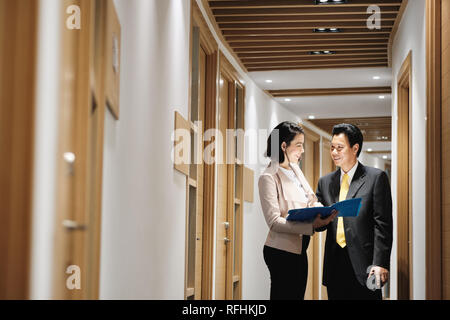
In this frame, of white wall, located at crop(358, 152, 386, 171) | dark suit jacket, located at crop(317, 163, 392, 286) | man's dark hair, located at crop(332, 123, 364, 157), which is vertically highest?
white wall, located at crop(358, 152, 386, 171)

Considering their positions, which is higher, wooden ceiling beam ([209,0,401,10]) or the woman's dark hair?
wooden ceiling beam ([209,0,401,10])

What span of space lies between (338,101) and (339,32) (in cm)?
259

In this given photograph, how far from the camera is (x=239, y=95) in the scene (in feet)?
19.3

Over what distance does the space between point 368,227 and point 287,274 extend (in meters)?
0.55

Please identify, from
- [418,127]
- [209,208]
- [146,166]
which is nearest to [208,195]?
[209,208]

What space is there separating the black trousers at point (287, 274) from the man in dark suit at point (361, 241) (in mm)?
265

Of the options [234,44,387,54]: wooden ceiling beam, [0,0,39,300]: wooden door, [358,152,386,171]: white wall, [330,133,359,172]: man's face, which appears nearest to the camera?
[0,0,39,300]: wooden door

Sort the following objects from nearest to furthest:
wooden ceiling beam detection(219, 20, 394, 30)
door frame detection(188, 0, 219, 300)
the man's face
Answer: the man's face, door frame detection(188, 0, 219, 300), wooden ceiling beam detection(219, 20, 394, 30)

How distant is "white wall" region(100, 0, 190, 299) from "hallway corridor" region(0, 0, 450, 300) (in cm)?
1

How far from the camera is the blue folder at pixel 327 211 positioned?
299 centimetres

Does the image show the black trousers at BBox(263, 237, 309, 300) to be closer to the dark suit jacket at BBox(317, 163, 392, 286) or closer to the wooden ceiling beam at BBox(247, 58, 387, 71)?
the dark suit jacket at BBox(317, 163, 392, 286)

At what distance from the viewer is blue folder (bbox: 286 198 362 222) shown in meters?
2.99

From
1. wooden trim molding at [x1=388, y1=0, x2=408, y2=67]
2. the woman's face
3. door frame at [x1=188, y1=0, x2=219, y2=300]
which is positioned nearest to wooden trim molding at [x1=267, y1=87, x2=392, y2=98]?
wooden trim molding at [x1=388, y1=0, x2=408, y2=67]

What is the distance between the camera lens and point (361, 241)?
11.2 ft
